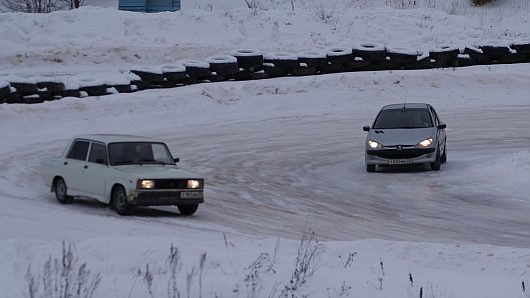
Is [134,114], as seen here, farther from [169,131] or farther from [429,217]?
[429,217]

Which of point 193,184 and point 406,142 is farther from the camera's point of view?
point 406,142

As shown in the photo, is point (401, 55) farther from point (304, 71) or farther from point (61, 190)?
point (61, 190)

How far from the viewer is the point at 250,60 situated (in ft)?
121

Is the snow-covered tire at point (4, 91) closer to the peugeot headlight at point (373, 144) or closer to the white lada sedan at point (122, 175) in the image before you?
the white lada sedan at point (122, 175)

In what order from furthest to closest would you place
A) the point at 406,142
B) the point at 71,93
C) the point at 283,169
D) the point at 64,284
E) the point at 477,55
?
the point at 477,55 → the point at 71,93 → the point at 283,169 → the point at 406,142 → the point at 64,284

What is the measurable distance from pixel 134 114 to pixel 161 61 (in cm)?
792

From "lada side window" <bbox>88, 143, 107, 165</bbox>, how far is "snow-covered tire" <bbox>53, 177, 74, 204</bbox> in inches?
29.2

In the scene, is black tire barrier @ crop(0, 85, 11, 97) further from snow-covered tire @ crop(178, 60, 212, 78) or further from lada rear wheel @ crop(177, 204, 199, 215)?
lada rear wheel @ crop(177, 204, 199, 215)

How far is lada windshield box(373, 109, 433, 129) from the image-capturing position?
23844 millimetres

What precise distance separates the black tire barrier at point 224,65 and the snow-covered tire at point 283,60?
5.93 feet

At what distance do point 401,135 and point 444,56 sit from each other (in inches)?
710

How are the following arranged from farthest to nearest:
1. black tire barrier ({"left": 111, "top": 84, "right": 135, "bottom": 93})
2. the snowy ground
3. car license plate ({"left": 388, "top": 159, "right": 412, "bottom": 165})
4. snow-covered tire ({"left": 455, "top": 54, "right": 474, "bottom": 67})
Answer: snow-covered tire ({"left": 455, "top": 54, "right": 474, "bottom": 67}) → black tire barrier ({"left": 111, "top": 84, "right": 135, "bottom": 93}) → car license plate ({"left": 388, "top": 159, "right": 412, "bottom": 165}) → the snowy ground

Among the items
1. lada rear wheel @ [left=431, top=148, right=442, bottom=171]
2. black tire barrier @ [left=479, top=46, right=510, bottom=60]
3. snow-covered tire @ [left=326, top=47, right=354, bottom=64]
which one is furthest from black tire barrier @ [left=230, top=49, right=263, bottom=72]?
lada rear wheel @ [left=431, top=148, right=442, bottom=171]

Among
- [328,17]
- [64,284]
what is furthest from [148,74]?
[64,284]
